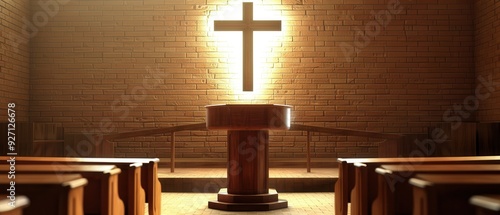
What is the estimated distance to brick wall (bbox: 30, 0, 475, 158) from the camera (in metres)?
7.86

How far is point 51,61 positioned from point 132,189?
5191mm

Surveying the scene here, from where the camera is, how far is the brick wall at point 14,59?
7098mm

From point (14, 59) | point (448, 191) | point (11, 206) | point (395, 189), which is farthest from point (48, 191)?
point (14, 59)

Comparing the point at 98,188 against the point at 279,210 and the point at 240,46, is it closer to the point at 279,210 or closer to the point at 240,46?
the point at 279,210

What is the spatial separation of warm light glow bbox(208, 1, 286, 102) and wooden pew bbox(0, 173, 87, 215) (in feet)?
19.2

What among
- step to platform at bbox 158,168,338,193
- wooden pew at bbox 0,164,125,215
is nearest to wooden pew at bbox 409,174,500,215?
wooden pew at bbox 0,164,125,215

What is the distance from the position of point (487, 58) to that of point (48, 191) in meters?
6.77

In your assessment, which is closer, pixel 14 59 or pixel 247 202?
pixel 247 202

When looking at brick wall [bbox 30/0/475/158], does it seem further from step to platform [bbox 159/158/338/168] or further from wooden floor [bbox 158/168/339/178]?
wooden floor [bbox 158/168/339/178]

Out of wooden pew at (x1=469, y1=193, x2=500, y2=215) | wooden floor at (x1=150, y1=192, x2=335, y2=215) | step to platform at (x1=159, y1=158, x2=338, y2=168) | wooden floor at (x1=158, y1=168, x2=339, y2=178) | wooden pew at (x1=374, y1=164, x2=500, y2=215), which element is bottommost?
wooden floor at (x1=150, y1=192, x2=335, y2=215)

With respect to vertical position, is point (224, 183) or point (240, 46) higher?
point (240, 46)

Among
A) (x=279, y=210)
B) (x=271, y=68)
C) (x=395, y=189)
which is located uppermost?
(x=271, y=68)

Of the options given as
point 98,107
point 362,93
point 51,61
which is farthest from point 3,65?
point 362,93

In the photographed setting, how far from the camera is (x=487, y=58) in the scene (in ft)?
24.5
